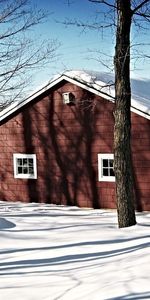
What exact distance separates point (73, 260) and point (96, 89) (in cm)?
766

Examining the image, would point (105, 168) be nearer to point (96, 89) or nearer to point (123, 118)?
point (96, 89)

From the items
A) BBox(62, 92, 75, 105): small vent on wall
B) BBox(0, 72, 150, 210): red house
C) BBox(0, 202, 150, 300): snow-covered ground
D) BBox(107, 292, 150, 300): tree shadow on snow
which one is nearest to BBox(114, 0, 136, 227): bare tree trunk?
BBox(0, 202, 150, 300): snow-covered ground

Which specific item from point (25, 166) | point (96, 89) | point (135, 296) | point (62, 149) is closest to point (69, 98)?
point (96, 89)

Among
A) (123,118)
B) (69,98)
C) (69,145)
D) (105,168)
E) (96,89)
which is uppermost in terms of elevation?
(96,89)

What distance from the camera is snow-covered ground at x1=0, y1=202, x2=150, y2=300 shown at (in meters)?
5.24

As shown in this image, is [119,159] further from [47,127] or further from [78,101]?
[47,127]

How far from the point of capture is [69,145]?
1439 centimetres

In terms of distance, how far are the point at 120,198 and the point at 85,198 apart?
4.83 m

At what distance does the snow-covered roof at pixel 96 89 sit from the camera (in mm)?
12570

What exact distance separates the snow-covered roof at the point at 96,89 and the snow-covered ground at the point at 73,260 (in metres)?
3.72

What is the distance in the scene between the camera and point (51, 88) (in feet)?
47.4

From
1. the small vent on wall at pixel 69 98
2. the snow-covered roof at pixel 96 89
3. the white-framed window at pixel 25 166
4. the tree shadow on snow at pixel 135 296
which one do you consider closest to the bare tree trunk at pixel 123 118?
the snow-covered roof at pixel 96 89

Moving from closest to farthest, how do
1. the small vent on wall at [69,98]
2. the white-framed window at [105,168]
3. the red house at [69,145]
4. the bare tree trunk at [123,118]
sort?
the bare tree trunk at [123,118]
the red house at [69,145]
the white-framed window at [105,168]
the small vent on wall at [69,98]

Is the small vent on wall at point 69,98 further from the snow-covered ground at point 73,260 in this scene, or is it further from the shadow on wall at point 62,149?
the snow-covered ground at point 73,260
